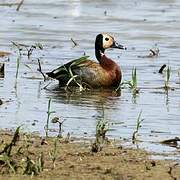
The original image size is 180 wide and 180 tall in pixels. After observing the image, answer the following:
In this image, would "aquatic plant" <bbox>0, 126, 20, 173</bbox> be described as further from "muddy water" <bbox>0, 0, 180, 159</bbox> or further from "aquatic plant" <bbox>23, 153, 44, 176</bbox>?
"muddy water" <bbox>0, 0, 180, 159</bbox>

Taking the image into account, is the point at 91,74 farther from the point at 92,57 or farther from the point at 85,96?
the point at 92,57

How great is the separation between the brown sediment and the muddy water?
42cm

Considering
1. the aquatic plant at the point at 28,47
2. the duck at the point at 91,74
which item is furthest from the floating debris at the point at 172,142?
the aquatic plant at the point at 28,47

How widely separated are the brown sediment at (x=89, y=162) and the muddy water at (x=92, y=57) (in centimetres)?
42

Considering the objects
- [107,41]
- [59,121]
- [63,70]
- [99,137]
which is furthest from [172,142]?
[107,41]

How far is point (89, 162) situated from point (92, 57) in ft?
23.6

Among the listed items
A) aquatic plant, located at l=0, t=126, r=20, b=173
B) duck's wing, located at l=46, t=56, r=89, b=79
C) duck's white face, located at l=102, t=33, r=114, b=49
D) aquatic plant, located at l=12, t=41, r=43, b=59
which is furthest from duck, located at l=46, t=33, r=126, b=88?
aquatic plant, located at l=0, t=126, r=20, b=173

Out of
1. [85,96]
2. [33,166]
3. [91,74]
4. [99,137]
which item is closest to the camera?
[33,166]

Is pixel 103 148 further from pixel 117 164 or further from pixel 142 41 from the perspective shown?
pixel 142 41

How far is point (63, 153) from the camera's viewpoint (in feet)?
24.5

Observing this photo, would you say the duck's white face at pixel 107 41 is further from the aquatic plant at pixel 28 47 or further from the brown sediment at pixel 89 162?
the brown sediment at pixel 89 162

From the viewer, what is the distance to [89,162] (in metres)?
7.21

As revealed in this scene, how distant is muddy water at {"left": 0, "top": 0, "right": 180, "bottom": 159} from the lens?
9.06m

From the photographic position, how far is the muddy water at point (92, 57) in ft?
29.7
